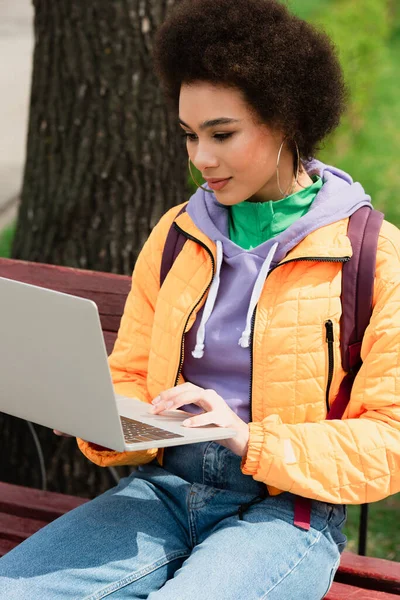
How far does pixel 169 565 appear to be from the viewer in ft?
7.34

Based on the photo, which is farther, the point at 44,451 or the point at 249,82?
the point at 44,451

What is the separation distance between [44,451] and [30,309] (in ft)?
5.75

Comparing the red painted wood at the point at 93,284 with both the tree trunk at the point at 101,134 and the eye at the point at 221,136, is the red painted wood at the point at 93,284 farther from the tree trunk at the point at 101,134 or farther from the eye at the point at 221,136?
the eye at the point at 221,136

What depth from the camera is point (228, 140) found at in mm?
2299

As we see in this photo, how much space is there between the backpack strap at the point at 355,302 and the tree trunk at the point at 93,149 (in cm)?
138

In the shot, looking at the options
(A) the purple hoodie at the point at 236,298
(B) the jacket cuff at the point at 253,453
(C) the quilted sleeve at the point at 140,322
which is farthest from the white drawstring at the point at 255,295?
(C) the quilted sleeve at the point at 140,322

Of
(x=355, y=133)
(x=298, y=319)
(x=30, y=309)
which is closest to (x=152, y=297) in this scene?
(x=298, y=319)

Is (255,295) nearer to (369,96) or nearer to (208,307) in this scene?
(208,307)

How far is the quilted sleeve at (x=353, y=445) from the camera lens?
83.4 inches

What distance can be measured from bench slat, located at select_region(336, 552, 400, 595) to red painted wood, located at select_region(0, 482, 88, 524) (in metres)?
0.81

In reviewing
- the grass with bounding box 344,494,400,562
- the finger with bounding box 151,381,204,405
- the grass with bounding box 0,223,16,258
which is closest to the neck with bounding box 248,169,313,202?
the finger with bounding box 151,381,204,405

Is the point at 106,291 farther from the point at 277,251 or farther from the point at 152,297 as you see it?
the point at 277,251

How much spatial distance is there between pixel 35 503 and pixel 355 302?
1.29 m

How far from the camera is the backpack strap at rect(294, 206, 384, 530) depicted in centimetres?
220
